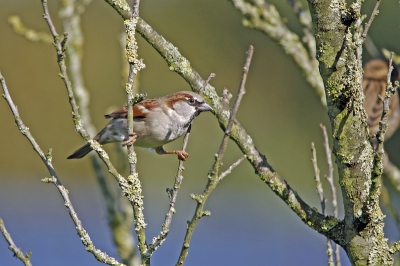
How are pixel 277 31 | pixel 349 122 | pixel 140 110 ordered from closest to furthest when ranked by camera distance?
pixel 349 122
pixel 277 31
pixel 140 110

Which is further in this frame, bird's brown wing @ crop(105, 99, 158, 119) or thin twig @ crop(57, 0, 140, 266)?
bird's brown wing @ crop(105, 99, 158, 119)

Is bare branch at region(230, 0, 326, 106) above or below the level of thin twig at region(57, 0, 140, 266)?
above

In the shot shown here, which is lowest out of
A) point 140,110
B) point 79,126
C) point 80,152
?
point 79,126

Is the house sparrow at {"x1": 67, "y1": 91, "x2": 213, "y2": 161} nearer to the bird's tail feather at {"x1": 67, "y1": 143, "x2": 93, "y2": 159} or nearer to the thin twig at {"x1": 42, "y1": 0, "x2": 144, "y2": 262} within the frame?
the bird's tail feather at {"x1": 67, "y1": 143, "x2": 93, "y2": 159}

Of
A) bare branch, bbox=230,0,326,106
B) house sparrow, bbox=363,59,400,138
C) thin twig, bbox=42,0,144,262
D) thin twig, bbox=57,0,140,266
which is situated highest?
house sparrow, bbox=363,59,400,138

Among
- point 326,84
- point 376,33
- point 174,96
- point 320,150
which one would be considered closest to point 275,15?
point 174,96

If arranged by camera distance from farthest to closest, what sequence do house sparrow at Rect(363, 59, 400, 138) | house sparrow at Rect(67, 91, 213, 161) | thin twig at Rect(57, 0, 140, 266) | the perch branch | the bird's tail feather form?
house sparrow at Rect(363, 59, 400, 138) < the bird's tail feather < house sparrow at Rect(67, 91, 213, 161) < thin twig at Rect(57, 0, 140, 266) < the perch branch

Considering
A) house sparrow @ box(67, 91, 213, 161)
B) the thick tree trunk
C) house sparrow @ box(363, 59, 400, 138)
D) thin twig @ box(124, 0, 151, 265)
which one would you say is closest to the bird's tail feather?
house sparrow @ box(67, 91, 213, 161)

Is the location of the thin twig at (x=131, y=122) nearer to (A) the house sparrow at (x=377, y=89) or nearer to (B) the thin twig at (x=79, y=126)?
(B) the thin twig at (x=79, y=126)

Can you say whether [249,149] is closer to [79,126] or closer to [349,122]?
[349,122]

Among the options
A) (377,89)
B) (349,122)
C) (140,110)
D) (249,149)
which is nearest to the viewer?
(349,122)

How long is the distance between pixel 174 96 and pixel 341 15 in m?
1.97

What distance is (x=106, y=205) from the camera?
3547 millimetres

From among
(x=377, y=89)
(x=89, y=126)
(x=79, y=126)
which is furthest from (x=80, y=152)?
(x=377, y=89)
